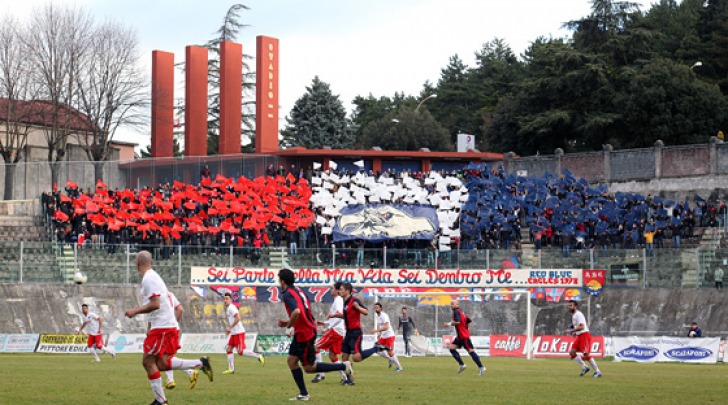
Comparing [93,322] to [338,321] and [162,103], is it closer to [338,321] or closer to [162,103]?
[338,321]

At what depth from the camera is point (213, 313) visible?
47.0 metres

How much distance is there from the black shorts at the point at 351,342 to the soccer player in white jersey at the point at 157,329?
252 inches

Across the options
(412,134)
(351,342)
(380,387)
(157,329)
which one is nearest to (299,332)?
(157,329)

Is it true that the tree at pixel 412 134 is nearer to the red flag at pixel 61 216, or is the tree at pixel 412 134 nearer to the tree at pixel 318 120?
the tree at pixel 318 120

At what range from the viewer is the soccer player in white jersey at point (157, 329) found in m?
15.7

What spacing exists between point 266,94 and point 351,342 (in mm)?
40390

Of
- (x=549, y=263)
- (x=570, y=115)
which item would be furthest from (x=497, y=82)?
(x=549, y=263)

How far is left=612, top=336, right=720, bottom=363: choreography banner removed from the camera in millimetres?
36656

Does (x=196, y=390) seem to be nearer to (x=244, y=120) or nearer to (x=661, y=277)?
(x=661, y=277)

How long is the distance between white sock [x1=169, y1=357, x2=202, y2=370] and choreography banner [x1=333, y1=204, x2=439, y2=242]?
3667 cm

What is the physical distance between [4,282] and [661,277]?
2720 centimetres

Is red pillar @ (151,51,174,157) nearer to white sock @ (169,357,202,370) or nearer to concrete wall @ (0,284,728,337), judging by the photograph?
concrete wall @ (0,284,728,337)

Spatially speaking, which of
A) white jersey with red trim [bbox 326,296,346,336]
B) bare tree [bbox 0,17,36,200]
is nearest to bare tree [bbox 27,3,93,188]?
bare tree [bbox 0,17,36,200]

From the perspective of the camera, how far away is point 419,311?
155 ft
